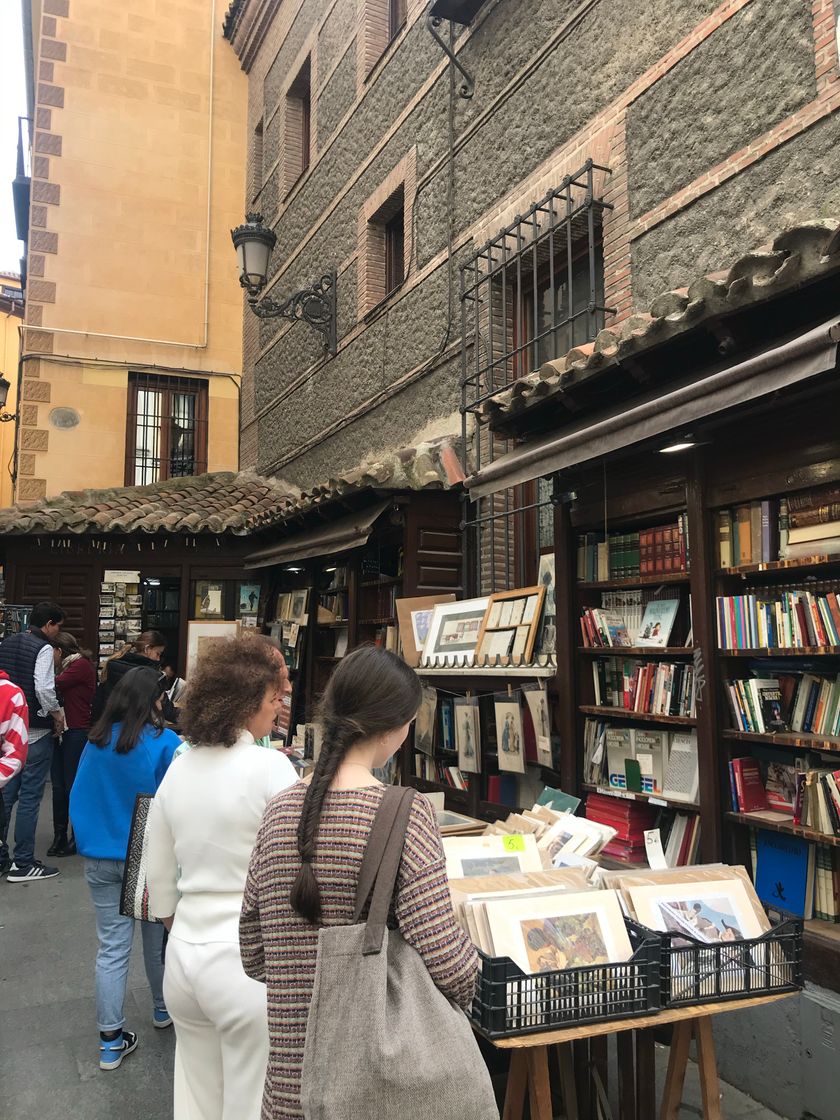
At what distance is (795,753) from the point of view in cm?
430

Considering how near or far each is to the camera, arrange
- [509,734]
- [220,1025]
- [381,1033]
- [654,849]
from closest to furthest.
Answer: [381,1033] < [220,1025] < [654,849] < [509,734]

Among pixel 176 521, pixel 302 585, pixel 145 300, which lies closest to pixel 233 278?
pixel 145 300

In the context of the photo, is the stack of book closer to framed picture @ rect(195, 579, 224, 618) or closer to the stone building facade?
the stone building facade

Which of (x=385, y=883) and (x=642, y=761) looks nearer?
(x=385, y=883)

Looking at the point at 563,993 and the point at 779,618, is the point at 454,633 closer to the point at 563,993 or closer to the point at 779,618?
the point at 779,618

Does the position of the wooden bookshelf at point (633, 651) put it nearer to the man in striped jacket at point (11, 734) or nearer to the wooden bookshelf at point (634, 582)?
the wooden bookshelf at point (634, 582)

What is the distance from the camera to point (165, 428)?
→ 54.6ft

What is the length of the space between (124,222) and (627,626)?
15071 millimetres

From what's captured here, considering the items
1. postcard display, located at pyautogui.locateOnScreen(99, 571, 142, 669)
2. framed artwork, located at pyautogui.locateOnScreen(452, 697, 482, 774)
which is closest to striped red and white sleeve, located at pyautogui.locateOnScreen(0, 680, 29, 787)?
framed artwork, located at pyautogui.locateOnScreen(452, 697, 482, 774)

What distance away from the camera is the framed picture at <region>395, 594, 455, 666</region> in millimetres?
7234

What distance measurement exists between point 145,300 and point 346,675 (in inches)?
642

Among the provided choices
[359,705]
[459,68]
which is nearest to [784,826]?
[359,705]

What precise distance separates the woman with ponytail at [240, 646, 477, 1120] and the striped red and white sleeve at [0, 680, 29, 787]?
4.04 metres

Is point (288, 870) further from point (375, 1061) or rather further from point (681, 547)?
point (681, 547)
